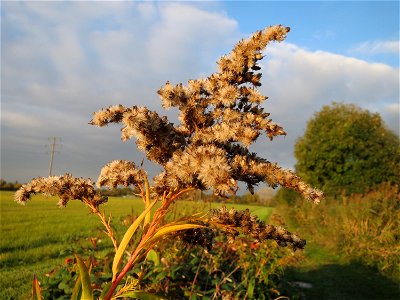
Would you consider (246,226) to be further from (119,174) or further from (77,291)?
(77,291)

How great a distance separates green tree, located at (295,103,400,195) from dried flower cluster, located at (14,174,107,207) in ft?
78.4

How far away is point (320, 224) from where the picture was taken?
18234 mm

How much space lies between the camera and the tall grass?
1212 centimetres

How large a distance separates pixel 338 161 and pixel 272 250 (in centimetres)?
2059

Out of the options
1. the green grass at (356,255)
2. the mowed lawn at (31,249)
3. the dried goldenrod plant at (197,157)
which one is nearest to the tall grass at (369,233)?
the green grass at (356,255)

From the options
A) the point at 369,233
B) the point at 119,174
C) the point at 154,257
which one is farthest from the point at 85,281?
the point at 369,233

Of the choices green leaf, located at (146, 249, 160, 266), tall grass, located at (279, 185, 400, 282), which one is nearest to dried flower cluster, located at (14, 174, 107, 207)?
green leaf, located at (146, 249, 160, 266)

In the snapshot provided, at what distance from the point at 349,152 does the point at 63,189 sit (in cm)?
2589

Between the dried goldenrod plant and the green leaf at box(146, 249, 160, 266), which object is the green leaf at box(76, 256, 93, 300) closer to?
the dried goldenrod plant

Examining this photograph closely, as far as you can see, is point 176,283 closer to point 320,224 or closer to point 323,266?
point 323,266

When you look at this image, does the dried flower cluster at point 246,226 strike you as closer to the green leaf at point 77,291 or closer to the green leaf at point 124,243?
the green leaf at point 124,243

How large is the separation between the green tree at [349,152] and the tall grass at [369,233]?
29.5ft

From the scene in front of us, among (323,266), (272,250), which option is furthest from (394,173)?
(272,250)

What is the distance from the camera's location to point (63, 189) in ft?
7.16
